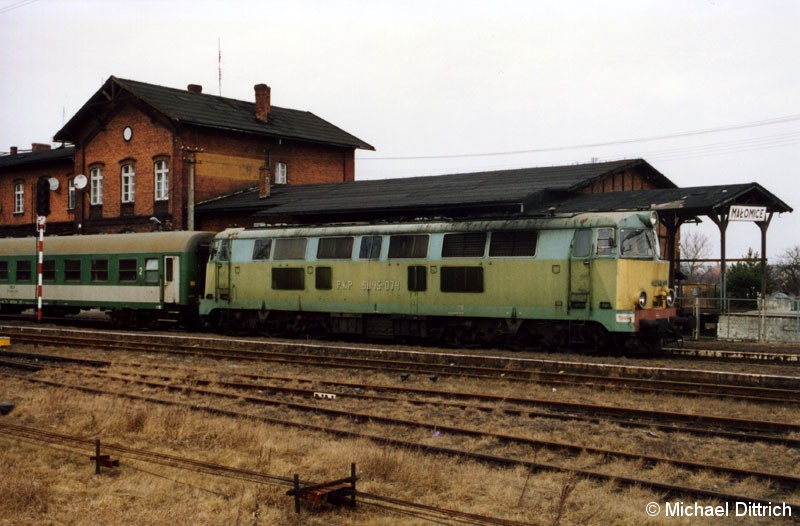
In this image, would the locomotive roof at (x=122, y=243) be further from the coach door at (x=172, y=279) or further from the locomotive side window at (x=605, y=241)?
the locomotive side window at (x=605, y=241)

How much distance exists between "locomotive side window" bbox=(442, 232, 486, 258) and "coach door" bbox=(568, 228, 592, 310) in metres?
2.32

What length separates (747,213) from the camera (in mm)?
23797

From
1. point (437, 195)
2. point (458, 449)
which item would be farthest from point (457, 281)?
point (458, 449)

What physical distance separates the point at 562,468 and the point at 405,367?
780 cm

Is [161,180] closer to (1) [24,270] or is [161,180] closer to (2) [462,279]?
(1) [24,270]

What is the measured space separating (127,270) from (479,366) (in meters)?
14.2

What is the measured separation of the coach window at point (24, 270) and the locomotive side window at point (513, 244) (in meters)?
18.8

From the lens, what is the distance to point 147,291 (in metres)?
25.2

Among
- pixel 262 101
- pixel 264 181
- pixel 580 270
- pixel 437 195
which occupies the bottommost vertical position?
pixel 580 270

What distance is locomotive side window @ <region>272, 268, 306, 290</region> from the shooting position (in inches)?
860

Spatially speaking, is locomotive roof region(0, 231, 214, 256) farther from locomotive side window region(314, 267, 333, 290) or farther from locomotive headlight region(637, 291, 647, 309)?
locomotive headlight region(637, 291, 647, 309)

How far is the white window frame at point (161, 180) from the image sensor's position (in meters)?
36.7

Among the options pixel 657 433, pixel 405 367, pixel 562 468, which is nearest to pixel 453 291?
pixel 405 367

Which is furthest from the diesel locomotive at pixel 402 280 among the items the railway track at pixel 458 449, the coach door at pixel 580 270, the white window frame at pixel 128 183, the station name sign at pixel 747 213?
the white window frame at pixel 128 183
